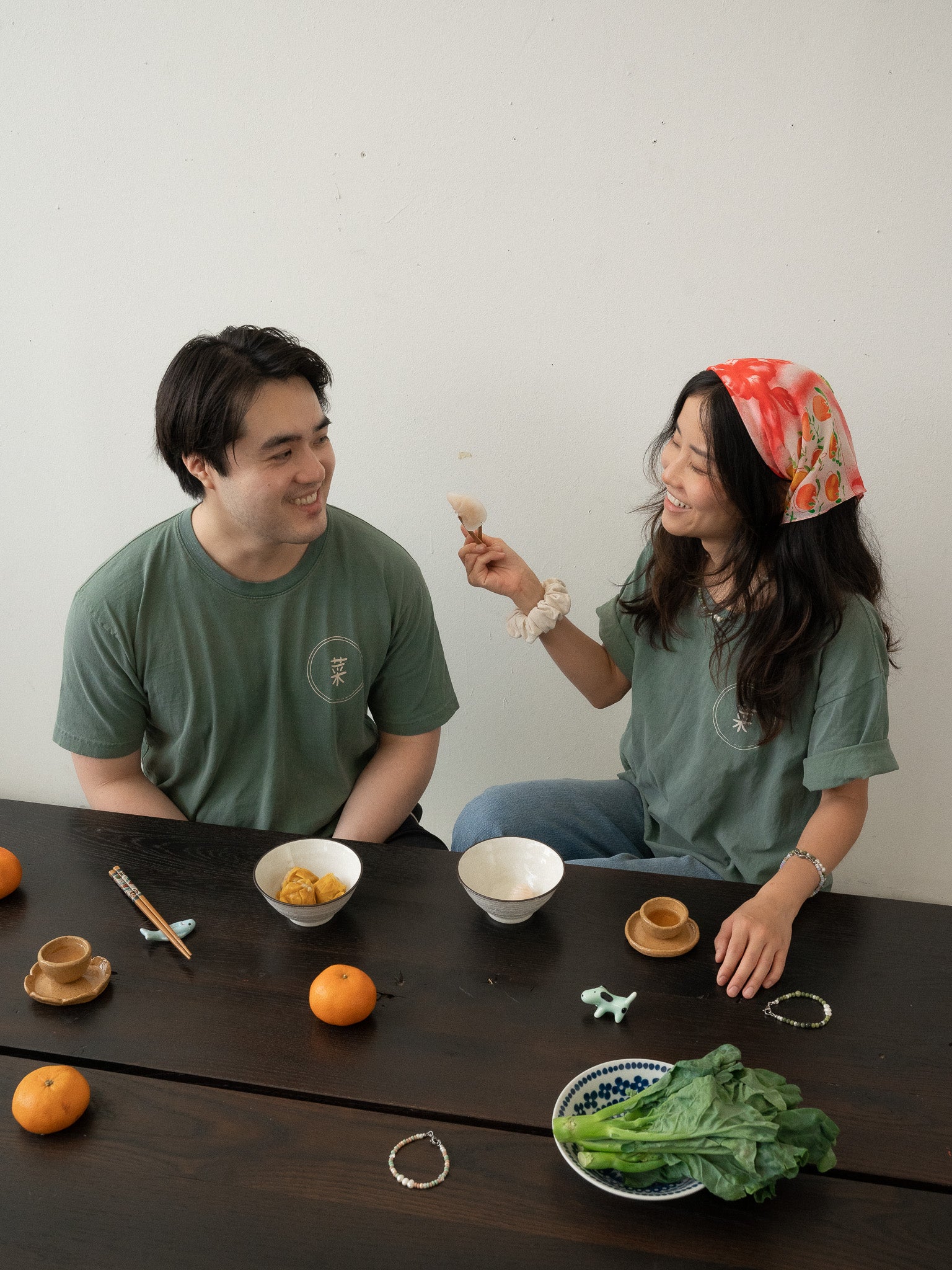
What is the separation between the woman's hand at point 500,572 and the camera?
175cm

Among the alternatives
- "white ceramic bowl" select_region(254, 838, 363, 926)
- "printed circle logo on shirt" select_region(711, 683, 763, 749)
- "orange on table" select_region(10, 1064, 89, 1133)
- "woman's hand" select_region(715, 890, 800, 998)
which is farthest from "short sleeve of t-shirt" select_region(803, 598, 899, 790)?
"orange on table" select_region(10, 1064, 89, 1133)

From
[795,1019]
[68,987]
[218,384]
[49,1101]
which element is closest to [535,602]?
[218,384]

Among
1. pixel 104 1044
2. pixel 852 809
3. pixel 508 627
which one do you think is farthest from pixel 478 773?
pixel 104 1044

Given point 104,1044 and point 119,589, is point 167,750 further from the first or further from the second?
point 104,1044

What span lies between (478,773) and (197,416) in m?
1.35

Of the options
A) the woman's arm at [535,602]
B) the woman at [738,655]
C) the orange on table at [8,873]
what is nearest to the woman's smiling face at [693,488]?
the woman at [738,655]

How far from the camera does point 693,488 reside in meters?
1.51

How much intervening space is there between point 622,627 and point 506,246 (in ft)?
2.74

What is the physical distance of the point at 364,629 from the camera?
1691mm

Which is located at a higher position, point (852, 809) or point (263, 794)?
point (852, 809)

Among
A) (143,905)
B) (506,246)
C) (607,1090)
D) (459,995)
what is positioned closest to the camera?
(607,1090)

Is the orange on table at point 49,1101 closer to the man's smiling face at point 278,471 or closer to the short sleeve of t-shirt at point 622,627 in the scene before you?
the man's smiling face at point 278,471

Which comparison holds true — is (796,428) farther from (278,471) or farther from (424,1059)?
(424,1059)

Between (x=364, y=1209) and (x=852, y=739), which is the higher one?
(x=852, y=739)
